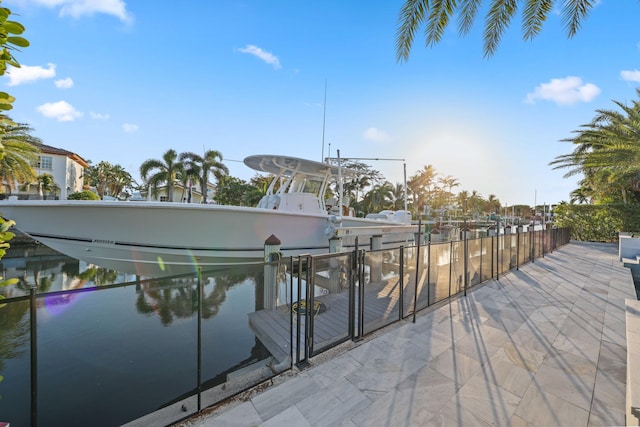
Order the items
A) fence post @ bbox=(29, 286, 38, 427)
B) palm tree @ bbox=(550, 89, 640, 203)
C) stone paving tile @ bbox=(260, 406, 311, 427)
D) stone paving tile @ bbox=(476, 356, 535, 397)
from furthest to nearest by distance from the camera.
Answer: palm tree @ bbox=(550, 89, 640, 203) → stone paving tile @ bbox=(476, 356, 535, 397) → stone paving tile @ bbox=(260, 406, 311, 427) → fence post @ bbox=(29, 286, 38, 427)

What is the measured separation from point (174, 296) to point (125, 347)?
255cm

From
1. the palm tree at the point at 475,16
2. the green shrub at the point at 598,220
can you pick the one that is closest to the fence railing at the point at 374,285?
the palm tree at the point at 475,16

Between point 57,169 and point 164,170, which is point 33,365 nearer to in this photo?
point 164,170

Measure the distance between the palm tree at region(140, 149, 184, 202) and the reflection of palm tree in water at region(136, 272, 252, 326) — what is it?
965 inches

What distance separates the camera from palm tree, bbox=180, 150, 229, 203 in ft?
81.5

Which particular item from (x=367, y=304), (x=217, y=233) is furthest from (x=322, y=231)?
(x=367, y=304)

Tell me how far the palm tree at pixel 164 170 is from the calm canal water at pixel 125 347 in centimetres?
2092

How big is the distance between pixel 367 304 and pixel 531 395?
234 cm

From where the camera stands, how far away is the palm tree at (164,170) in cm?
2339

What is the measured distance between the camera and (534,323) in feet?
13.3

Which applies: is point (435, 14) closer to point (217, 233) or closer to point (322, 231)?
point (322, 231)

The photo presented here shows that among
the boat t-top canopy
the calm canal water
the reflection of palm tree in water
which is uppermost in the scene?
the boat t-top canopy

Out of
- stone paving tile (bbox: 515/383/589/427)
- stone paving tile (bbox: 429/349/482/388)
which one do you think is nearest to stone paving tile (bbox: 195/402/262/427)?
stone paving tile (bbox: 429/349/482/388)

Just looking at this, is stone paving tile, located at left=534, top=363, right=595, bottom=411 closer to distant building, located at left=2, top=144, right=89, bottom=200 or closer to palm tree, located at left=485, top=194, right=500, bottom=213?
distant building, located at left=2, top=144, right=89, bottom=200
